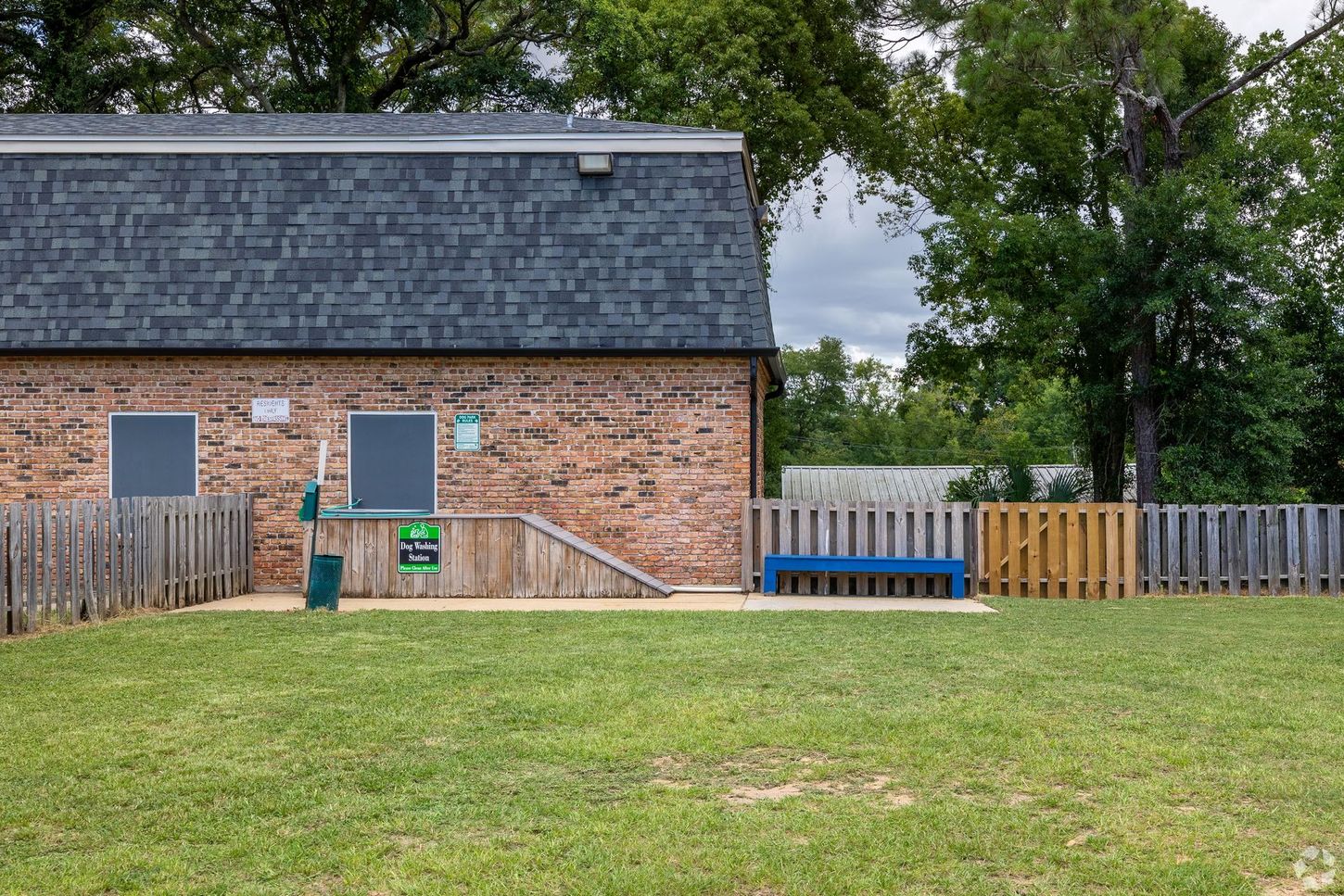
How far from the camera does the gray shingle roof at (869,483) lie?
5075 cm

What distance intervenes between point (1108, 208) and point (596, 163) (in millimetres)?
15243

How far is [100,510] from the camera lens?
456 inches

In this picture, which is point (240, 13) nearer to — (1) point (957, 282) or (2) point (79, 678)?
(1) point (957, 282)

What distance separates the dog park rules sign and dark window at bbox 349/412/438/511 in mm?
1407

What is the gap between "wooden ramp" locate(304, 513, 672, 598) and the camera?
45.0ft

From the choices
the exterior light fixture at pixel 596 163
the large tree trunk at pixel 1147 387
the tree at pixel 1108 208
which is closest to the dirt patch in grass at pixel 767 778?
the exterior light fixture at pixel 596 163

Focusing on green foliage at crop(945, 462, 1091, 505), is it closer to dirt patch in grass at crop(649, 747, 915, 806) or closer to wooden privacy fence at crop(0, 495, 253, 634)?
wooden privacy fence at crop(0, 495, 253, 634)

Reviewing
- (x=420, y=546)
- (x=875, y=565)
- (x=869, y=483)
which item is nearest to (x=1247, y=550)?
(x=875, y=565)

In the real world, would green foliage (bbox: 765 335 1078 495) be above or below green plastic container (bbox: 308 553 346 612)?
above

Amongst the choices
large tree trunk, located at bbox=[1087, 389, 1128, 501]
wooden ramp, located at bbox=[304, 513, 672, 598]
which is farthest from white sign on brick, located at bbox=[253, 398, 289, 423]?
large tree trunk, located at bbox=[1087, 389, 1128, 501]

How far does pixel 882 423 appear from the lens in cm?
8100

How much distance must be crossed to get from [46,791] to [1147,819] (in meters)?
4.77

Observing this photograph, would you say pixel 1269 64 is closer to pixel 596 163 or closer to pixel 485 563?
→ pixel 596 163

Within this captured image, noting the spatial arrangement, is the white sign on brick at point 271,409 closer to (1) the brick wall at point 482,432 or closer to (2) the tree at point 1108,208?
(1) the brick wall at point 482,432
